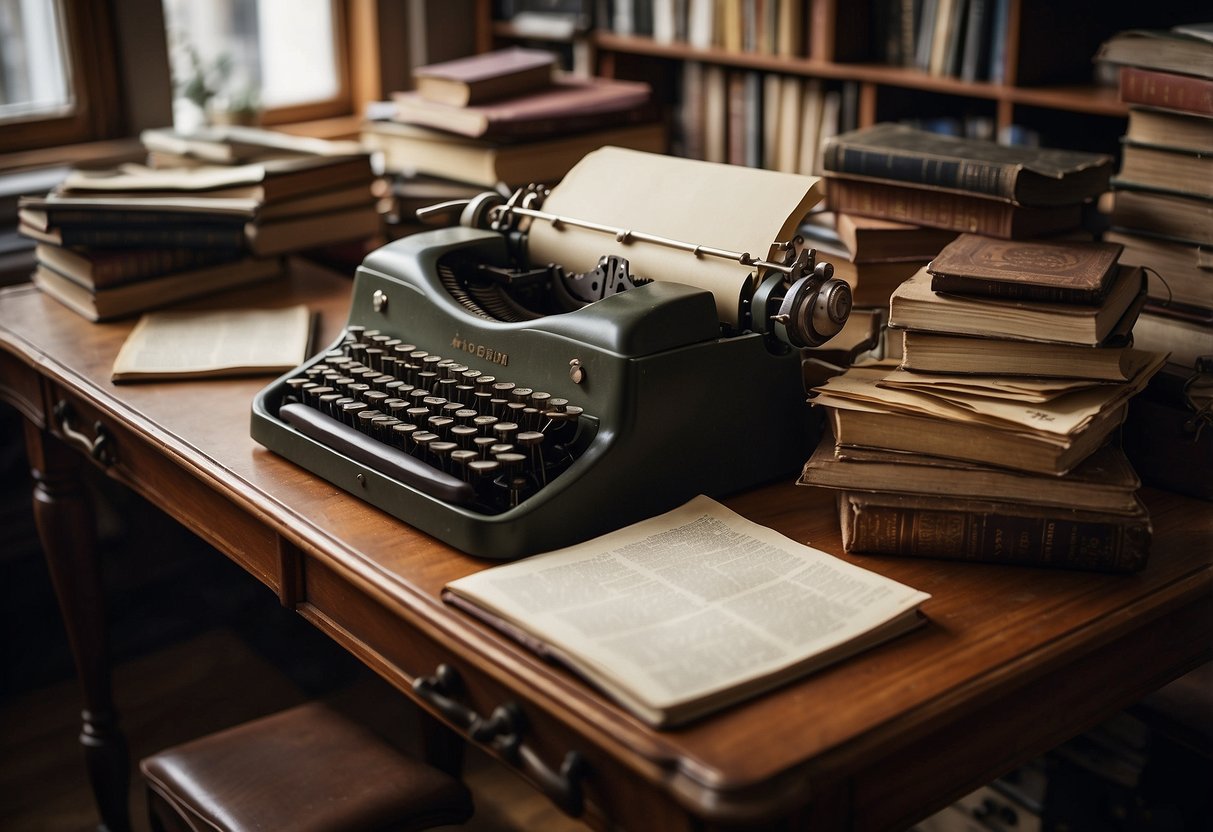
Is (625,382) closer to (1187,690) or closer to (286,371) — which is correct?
(286,371)

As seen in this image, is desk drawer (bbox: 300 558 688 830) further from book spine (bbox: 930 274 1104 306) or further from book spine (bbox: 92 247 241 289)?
book spine (bbox: 92 247 241 289)

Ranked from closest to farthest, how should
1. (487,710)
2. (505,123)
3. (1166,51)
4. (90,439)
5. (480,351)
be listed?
(487,710) → (480,351) → (1166,51) → (90,439) → (505,123)

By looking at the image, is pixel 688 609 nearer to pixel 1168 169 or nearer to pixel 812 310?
pixel 812 310

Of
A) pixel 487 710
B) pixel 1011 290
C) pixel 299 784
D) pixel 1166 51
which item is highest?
pixel 1166 51

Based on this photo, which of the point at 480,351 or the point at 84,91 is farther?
the point at 84,91

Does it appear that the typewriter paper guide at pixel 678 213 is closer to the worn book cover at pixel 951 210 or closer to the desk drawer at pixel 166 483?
the worn book cover at pixel 951 210

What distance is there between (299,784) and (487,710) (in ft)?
2.09

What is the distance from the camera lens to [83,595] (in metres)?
2.06

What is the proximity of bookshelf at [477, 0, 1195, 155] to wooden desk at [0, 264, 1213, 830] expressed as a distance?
3.67ft

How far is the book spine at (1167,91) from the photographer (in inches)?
61.5

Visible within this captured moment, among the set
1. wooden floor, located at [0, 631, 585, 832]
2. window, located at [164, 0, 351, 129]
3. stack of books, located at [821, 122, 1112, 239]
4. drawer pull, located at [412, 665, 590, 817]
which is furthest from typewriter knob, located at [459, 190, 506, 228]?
window, located at [164, 0, 351, 129]

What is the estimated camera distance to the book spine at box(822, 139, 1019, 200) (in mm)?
1572

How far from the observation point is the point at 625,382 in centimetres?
129

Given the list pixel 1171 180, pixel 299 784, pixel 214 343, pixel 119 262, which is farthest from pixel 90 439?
pixel 1171 180
